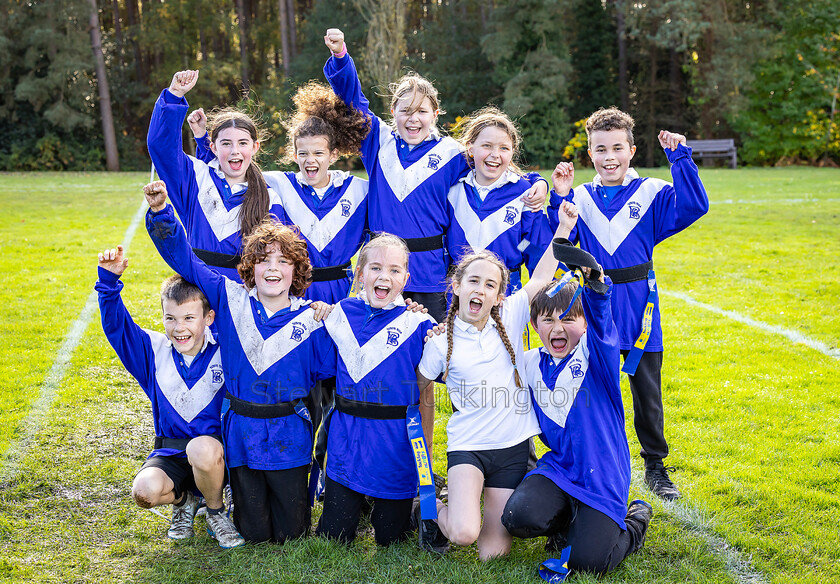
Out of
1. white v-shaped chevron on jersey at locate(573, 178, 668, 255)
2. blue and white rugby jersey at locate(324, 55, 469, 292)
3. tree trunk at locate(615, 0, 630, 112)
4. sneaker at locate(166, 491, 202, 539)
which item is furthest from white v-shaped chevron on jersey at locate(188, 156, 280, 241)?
tree trunk at locate(615, 0, 630, 112)

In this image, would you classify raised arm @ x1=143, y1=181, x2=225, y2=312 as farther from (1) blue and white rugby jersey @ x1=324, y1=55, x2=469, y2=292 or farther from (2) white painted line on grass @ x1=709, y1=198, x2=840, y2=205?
(2) white painted line on grass @ x1=709, y1=198, x2=840, y2=205

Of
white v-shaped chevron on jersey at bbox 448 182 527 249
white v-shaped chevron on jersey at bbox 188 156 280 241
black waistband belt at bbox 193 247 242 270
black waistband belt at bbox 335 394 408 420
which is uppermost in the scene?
white v-shaped chevron on jersey at bbox 188 156 280 241

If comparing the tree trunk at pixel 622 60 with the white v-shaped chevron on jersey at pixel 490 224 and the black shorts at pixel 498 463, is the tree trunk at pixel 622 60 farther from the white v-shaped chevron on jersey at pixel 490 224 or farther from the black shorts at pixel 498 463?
the black shorts at pixel 498 463

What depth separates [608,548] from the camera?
9.24 feet

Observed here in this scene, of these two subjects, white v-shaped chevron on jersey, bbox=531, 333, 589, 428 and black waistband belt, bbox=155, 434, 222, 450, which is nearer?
white v-shaped chevron on jersey, bbox=531, 333, 589, 428

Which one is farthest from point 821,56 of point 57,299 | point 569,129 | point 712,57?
point 57,299

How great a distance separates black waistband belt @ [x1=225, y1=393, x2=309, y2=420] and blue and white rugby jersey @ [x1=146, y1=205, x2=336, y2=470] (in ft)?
0.06

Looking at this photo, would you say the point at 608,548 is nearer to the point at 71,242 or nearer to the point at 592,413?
the point at 592,413

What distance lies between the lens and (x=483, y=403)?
3.04 m

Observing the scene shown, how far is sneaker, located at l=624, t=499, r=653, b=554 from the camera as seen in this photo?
3.00 m

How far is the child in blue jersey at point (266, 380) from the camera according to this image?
3.12 metres

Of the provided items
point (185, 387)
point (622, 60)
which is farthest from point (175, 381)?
point (622, 60)

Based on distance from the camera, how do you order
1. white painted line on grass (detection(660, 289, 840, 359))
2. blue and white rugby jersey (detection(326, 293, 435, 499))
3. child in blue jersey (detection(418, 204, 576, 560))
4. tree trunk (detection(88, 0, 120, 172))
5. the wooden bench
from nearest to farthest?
child in blue jersey (detection(418, 204, 576, 560))
blue and white rugby jersey (detection(326, 293, 435, 499))
white painted line on grass (detection(660, 289, 840, 359))
the wooden bench
tree trunk (detection(88, 0, 120, 172))

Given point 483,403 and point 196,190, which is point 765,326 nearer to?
point 483,403
